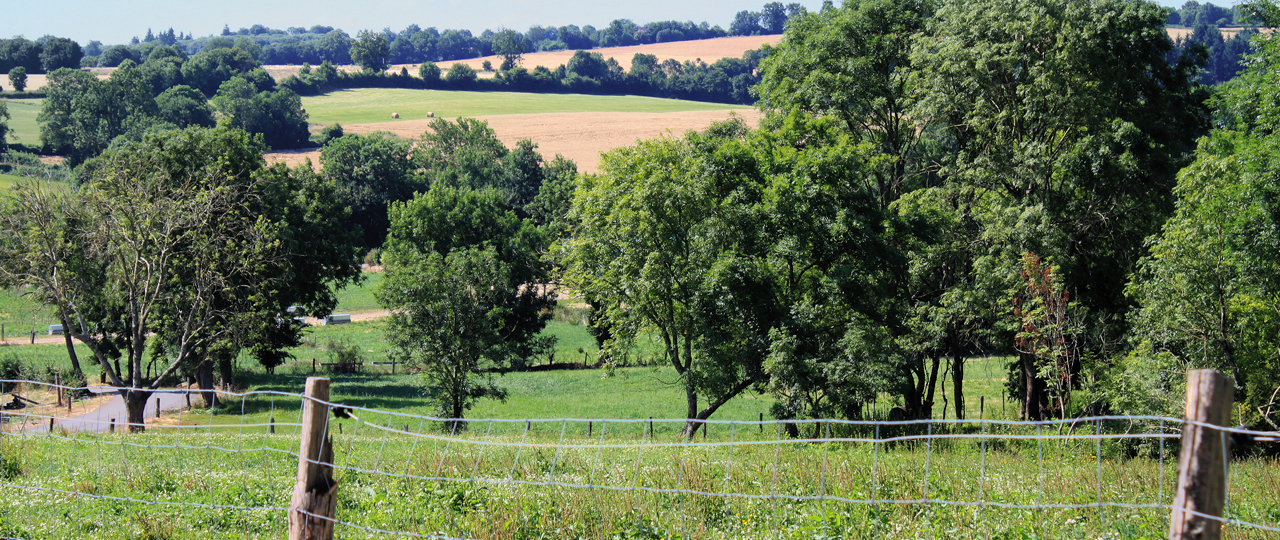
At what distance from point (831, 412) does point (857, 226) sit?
16.6 ft

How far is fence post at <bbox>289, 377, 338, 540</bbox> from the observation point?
5703mm

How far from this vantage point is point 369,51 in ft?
568

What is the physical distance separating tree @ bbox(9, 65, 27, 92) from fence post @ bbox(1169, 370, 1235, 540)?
161 m

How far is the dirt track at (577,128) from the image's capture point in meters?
107

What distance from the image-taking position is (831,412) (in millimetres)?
23078

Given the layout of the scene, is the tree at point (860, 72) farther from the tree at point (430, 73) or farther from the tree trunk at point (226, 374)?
the tree at point (430, 73)

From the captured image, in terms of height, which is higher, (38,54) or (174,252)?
(38,54)

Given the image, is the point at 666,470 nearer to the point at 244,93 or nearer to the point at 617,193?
the point at 617,193

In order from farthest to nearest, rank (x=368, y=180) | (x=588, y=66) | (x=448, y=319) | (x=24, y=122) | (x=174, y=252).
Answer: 1. (x=588, y=66)
2. (x=24, y=122)
3. (x=368, y=180)
4. (x=448, y=319)
5. (x=174, y=252)

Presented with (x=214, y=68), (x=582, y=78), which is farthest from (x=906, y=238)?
(x=582, y=78)

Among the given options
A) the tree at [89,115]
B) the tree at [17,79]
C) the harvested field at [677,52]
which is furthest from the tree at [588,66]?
the tree at [17,79]

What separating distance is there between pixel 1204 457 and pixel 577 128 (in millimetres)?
118554

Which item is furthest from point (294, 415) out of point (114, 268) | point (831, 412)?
point (831, 412)

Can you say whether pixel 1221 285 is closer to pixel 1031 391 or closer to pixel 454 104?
pixel 1031 391
